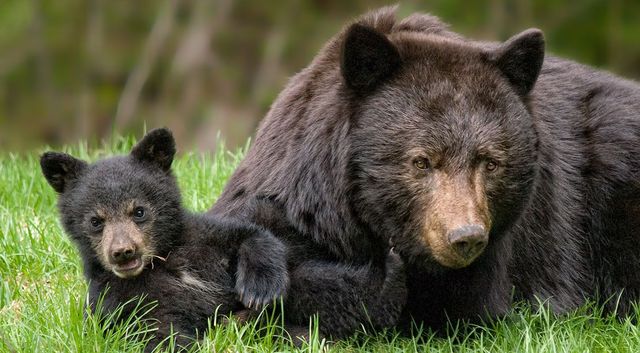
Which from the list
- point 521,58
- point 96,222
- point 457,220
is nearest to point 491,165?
point 457,220

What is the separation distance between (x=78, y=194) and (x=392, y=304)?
5.41 feet

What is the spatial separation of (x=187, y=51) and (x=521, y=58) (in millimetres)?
12787

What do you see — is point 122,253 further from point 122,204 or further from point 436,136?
point 436,136

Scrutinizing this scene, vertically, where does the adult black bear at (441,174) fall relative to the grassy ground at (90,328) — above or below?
above

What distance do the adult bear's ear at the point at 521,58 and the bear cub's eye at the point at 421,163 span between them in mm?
690

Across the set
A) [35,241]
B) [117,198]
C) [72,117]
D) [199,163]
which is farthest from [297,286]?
[72,117]

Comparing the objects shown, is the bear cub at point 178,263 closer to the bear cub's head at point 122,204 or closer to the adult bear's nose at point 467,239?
the bear cub's head at point 122,204

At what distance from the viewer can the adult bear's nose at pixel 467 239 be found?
4.92 meters

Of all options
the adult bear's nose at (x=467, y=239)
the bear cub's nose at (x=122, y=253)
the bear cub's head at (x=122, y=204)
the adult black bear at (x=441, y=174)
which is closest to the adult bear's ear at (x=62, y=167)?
the bear cub's head at (x=122, y=204)

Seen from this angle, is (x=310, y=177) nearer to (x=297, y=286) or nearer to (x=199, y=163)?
(x=297, y=286)

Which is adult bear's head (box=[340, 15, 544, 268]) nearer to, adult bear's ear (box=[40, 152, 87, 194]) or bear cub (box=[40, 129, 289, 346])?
bear cub (box=[40, 129, 289, 346])

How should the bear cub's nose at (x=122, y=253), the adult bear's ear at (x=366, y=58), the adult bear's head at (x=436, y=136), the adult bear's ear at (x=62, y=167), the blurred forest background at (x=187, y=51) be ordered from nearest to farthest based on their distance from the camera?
the bear cub's nose at (x=122, y=253), the adult bear's head at (x=436, y=136), the adult bear's ear at (x=366, y=58), the adult bear's ear at (x=62, y=167), the blurred forest background at (x=187, y=51)

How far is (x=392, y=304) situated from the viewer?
546 cm

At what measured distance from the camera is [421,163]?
5.32 metres
